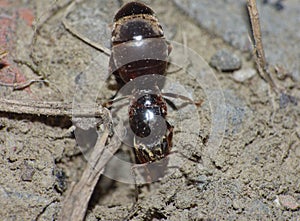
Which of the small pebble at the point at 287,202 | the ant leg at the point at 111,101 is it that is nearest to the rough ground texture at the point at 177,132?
the small pebble at the point at 287,202

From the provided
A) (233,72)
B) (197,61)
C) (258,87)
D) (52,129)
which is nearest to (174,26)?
(197,61)

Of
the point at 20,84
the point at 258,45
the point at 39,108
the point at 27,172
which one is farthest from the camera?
the point at 258,45

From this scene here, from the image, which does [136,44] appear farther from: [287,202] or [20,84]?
[287,202]

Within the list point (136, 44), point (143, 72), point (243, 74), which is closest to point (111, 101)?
point (143, 72)

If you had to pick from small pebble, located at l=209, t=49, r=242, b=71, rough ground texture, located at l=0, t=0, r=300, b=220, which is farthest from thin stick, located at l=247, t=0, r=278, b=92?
small pebble, located at l=209, t=49, r=242, b=71

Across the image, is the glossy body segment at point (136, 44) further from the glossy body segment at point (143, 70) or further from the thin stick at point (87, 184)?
the thin stick at point (87, 184)

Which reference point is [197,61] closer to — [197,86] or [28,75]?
[197,86]
